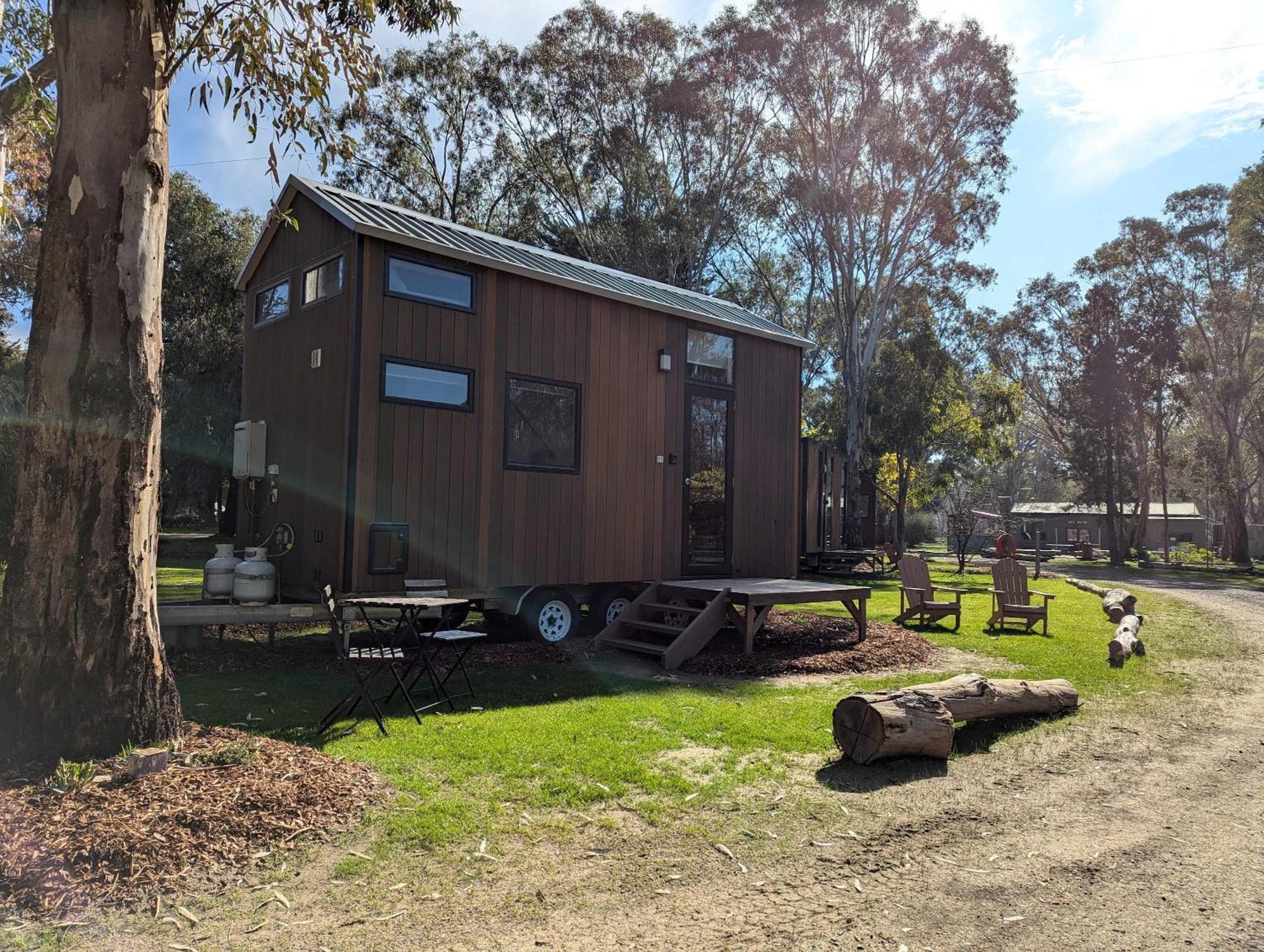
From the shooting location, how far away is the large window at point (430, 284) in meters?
7.61

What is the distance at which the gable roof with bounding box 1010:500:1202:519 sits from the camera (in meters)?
49.8

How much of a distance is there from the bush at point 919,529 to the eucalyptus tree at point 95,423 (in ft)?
142

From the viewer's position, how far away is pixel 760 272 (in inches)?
1142

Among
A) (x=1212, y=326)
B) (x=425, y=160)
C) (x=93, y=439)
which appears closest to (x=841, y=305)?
(x=425, y=160)

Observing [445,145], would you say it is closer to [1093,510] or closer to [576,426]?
[576,426]

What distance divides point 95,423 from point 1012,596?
33.2 ft

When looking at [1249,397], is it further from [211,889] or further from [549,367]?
[211,889]

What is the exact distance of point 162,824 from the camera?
10.5 feet

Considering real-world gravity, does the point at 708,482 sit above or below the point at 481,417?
below

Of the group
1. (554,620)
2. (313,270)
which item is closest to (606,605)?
(554,620)

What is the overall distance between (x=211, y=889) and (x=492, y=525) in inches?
210

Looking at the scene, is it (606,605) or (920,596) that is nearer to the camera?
(606,605)

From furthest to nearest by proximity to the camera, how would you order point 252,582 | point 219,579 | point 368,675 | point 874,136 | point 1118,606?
point 874,136 < point 1118,606 < point 219,579 < point 252,582 < point 368,675

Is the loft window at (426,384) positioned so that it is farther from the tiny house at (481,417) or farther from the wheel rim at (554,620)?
the wheel rim at (554,620)
